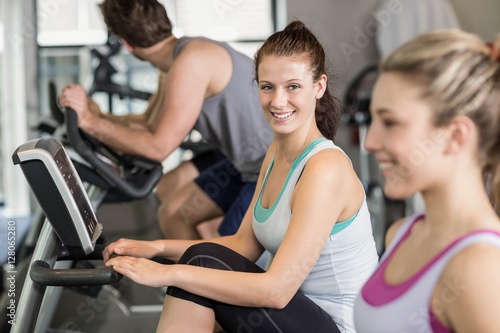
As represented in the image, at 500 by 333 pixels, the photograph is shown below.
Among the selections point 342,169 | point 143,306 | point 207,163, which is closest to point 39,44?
point 143,306

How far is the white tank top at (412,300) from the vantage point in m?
1.06

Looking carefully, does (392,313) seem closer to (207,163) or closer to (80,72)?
(207,163)

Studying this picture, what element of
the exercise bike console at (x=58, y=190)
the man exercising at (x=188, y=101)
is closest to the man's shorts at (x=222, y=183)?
the man exercising at (x=188, y=101)

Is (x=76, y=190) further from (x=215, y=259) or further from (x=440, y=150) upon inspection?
(x=440, y=150)

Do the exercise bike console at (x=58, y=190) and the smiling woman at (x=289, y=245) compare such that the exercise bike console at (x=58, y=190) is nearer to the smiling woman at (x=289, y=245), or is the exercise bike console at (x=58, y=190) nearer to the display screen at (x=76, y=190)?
the display screen at (x=76, y=190)

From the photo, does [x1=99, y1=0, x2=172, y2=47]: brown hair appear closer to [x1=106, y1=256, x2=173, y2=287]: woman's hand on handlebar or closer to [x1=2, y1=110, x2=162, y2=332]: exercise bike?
[x1=2, y1=110, x2=162, y2=332]: exercise bike

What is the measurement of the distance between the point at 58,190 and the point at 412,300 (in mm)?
855

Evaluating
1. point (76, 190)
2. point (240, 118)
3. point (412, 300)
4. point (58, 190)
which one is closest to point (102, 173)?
point (240, 118)

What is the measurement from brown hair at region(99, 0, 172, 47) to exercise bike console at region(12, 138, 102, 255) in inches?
37.1

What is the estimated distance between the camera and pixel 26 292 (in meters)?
1.91

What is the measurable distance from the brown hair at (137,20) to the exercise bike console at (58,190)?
3.09ft

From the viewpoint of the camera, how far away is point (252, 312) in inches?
64.9

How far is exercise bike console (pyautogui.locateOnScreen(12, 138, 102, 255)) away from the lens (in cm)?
161

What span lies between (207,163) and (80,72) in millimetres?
2964
